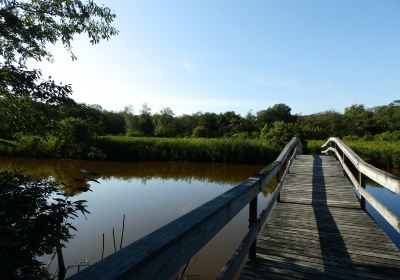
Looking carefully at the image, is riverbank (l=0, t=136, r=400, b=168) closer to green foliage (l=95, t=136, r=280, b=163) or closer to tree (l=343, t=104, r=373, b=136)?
green foliage (l=95, t=136, r=280, b=163)

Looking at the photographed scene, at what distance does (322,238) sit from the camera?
153 inches

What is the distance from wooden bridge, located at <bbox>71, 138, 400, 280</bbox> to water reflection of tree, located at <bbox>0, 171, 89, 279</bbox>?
4.98ft

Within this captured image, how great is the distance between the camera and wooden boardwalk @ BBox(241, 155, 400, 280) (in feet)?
9.69

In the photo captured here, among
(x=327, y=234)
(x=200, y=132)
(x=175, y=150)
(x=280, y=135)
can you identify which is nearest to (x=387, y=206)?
(x=327, y=234)

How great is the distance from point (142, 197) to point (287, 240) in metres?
8.93

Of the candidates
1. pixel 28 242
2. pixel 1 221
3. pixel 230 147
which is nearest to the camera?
pixel 1 221

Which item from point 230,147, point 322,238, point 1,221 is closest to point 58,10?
point 1,221

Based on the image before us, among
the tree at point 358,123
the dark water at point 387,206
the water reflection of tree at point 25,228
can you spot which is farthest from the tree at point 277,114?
the water reflection of tree at point 25,228

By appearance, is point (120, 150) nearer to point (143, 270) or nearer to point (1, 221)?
point (1, 221)

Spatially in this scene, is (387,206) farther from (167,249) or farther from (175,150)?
(175,150)

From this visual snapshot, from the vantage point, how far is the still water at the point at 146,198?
6695 mm

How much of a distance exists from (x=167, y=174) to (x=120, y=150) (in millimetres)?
7345

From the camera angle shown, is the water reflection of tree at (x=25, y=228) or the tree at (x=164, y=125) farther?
the tree at (x=164, y=125)

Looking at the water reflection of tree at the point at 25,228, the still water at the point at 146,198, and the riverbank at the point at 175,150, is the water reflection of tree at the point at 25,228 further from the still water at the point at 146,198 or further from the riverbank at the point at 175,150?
the riverbank at the point at 175,150
